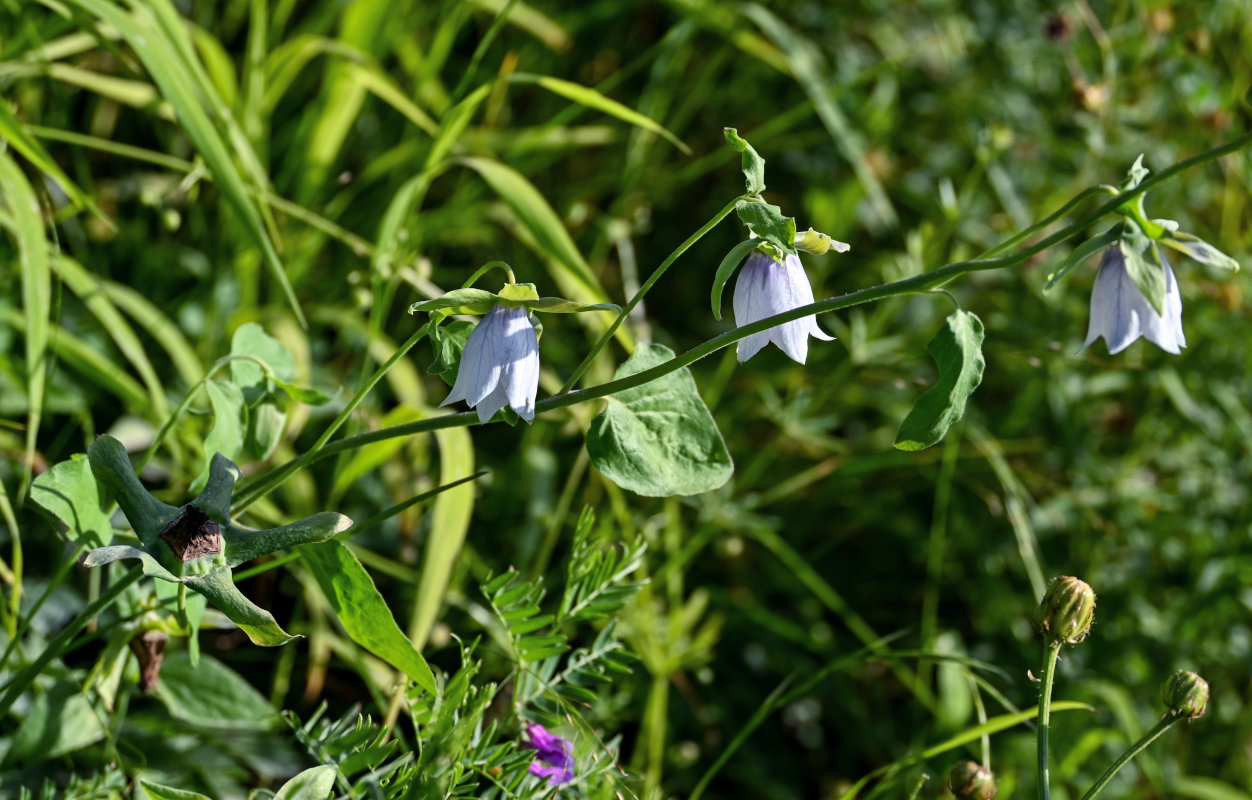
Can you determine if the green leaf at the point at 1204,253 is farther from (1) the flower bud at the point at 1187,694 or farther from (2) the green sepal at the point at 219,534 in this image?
(2) the green sepal at the point at 219,534

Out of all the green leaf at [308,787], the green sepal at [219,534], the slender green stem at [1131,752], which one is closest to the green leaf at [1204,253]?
the slender green stem at [1131,752]

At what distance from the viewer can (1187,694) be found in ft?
2.85

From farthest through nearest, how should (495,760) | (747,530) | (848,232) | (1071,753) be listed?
(848,232), (747,530), (1071,753), (495,760)

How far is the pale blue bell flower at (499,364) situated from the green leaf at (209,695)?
1.68 ft

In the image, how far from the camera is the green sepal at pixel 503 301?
2.59 feet

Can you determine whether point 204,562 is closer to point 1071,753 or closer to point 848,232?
point 1071,753

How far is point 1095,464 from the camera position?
1906mm

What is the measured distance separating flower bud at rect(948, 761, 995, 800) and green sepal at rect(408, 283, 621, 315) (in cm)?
54

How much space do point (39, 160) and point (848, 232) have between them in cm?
149

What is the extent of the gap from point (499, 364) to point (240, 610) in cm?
25

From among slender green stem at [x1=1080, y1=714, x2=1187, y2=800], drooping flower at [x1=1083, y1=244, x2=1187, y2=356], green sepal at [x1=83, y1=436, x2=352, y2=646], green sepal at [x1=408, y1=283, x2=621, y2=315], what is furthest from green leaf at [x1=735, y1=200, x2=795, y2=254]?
slender green stem at [x1=1080, y1=714, x2=1187, y2=800]

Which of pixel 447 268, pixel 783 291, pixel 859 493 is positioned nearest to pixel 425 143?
pixel 447 268

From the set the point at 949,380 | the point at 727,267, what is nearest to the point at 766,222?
the point at 727,267

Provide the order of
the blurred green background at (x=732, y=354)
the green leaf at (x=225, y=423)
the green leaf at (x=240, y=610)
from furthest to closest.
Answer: the blurred green background at (x=732, y=354) < the green leaf at (x=225, y=423) < the green leaf at (x=240, y=610)
